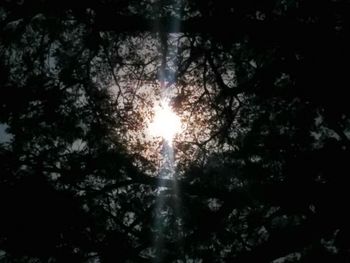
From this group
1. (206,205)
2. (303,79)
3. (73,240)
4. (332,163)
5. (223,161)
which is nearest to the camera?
(332,163)

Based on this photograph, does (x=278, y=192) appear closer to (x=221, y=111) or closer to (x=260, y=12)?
(x=260, y=12)

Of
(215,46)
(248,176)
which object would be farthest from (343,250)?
(215,46)

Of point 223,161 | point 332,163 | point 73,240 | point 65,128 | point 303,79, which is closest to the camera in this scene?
point 332,163

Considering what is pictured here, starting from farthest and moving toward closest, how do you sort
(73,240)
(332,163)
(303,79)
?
(73,240), (303,79), (332,163)

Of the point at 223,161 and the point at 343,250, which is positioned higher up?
the point at 223,161

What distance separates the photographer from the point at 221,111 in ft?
31.0

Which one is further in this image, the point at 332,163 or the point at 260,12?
the point at 260,12

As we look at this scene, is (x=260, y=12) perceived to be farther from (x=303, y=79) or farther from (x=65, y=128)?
(x=65, y=128)

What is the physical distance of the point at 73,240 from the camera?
21.7 ft

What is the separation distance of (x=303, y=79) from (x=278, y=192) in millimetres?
1501

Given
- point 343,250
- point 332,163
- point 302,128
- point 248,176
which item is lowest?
point 343,250

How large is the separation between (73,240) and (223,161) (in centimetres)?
387

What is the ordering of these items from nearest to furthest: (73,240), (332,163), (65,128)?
(332,163), (73,240), (65,128)

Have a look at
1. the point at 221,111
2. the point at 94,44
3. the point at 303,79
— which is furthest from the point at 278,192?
the point at 94,44
